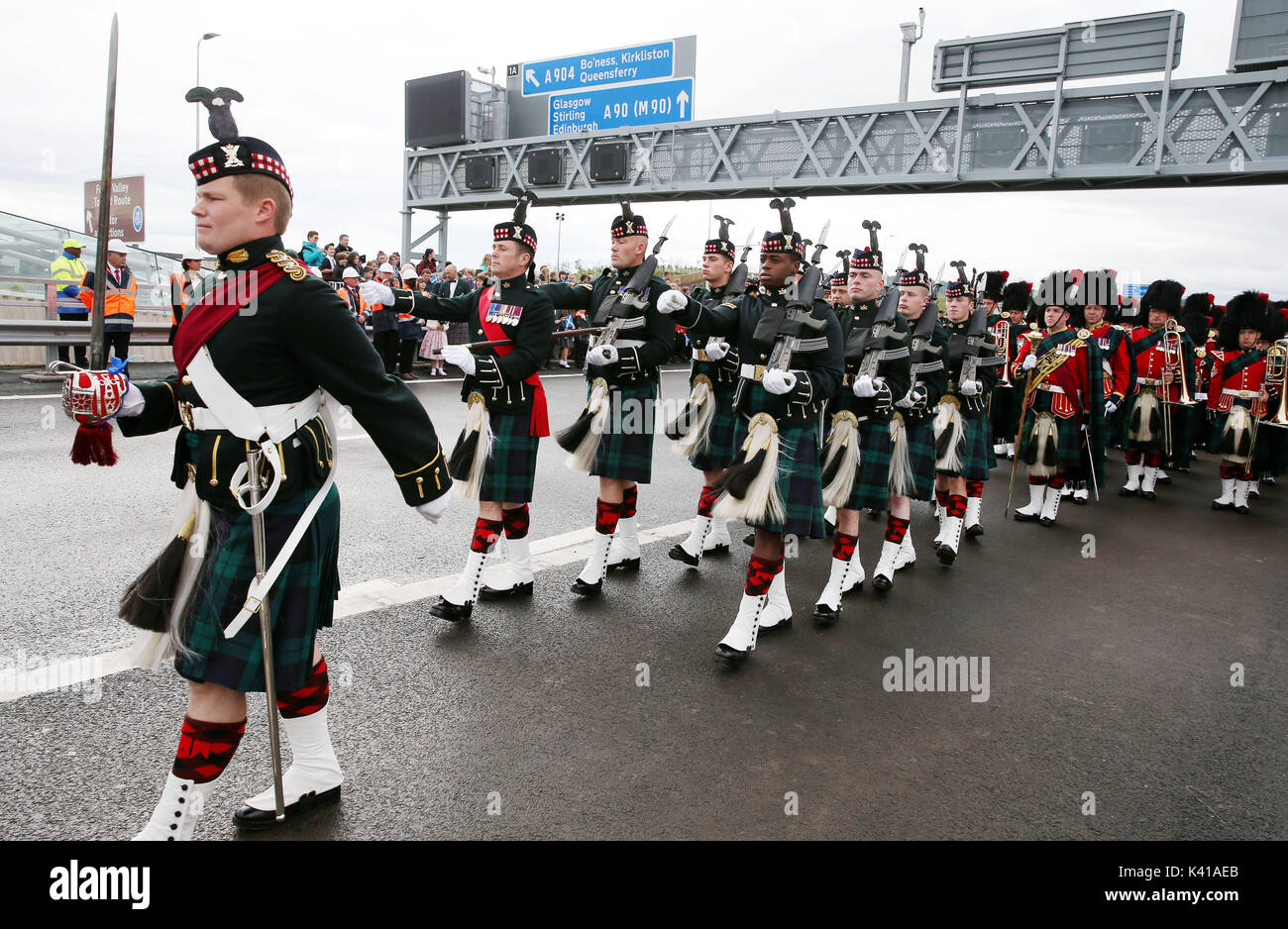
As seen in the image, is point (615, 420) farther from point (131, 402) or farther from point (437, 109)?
point (437, 109)

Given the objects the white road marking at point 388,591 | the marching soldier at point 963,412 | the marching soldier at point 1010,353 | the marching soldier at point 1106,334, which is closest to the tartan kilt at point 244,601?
the white road marking at point 388,591

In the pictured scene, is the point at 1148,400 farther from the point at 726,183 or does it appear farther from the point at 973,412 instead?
the point at 726,183

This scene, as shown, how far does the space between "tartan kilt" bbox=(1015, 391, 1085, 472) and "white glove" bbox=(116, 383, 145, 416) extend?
8020 mm

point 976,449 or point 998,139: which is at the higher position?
point 998,139

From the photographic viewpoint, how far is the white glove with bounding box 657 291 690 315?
177 inches

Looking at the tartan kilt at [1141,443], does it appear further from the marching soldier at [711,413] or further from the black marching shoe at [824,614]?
the black marching shoe at [824,614]

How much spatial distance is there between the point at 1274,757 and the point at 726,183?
21.6 metres

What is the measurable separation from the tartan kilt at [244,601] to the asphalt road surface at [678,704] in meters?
0.63

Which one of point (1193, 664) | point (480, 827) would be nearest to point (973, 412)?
point (1193, 664)

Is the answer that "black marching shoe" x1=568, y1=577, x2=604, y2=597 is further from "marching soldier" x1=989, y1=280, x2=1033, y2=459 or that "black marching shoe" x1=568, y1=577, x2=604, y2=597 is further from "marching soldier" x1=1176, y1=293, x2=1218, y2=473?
"marching soldier" x1=1176, y1=293, x2=1218, y2=473

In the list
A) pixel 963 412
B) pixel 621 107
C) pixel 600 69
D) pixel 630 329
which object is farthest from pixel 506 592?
pixel 600 69

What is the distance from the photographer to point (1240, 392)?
10.3m

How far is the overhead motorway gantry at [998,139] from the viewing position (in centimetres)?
1734

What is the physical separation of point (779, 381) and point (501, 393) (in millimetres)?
1596
